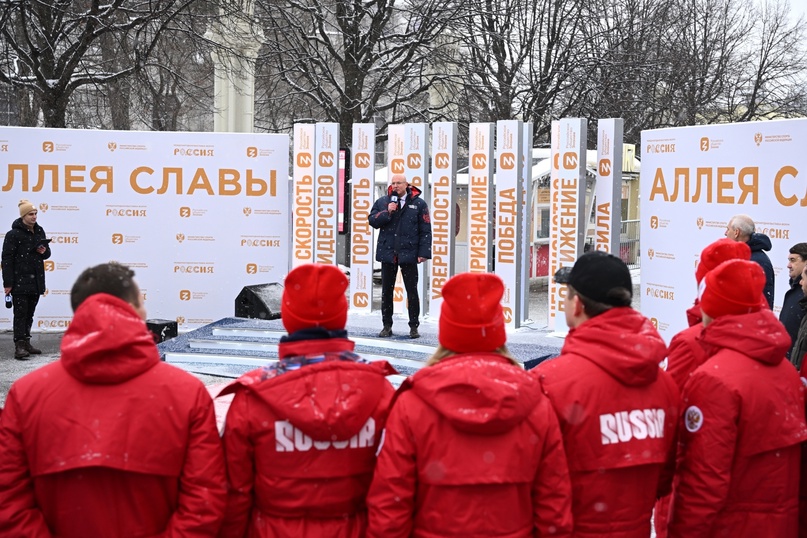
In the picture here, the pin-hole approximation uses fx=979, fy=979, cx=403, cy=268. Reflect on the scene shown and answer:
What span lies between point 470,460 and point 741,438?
1.10 meters

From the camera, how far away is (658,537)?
3861 mm

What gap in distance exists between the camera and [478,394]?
2846 millimetres

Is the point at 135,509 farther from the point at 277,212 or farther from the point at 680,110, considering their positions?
the point at 680,110

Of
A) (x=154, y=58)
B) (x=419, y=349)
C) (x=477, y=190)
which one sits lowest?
(x=419, y=349)

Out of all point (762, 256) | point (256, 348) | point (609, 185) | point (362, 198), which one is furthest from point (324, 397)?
point (362, 198)

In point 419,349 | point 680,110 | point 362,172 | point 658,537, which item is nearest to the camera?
point 658,537

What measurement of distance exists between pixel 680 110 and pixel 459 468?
94.7ft

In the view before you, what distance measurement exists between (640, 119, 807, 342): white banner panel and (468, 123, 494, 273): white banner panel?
246 centimetres

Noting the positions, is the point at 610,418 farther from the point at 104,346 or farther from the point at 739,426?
the point at 104,346

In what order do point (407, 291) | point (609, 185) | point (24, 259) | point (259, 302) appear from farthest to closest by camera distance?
point (609, 185) → point (259, 302) → point (407, 291) → point (24, 259)

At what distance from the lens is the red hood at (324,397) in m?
2.95

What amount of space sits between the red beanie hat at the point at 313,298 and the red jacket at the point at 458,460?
39 cm

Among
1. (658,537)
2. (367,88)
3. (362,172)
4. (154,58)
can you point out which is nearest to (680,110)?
(367,88)

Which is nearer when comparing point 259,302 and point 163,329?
point 163,329
